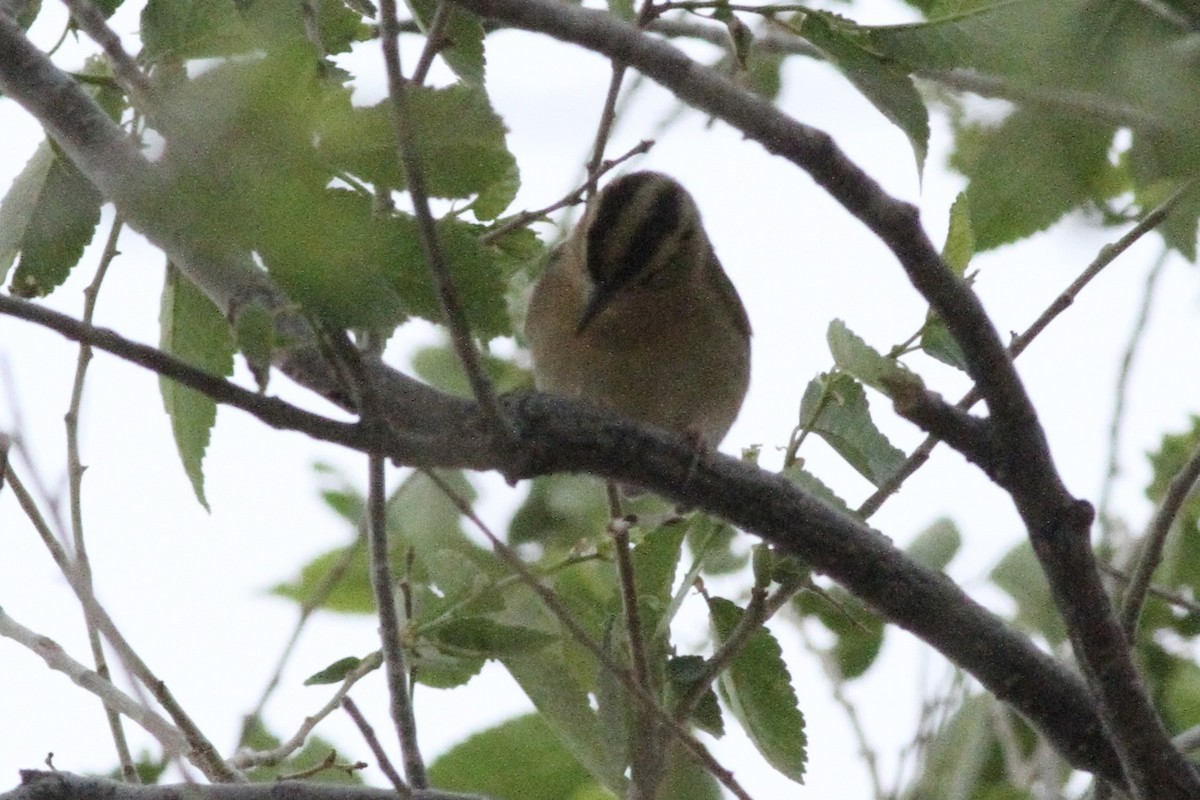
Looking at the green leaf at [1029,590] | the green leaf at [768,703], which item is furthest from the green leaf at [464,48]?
the green leaf at [1029,590]

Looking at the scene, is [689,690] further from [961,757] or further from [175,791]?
[961,757]

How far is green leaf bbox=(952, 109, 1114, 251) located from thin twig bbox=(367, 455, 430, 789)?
1.08 m

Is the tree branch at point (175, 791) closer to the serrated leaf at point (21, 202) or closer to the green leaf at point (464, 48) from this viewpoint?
the serrated leaf at point (21, 202)

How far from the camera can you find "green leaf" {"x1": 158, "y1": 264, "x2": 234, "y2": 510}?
2.81 meters

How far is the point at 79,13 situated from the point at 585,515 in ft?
10.7

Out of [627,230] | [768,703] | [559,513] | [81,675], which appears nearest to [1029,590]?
[768,703]

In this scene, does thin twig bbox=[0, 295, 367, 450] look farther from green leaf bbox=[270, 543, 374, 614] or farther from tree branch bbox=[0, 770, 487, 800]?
green leaf bbox=[270, 543, 374, 614]

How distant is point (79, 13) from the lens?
2.03 meters

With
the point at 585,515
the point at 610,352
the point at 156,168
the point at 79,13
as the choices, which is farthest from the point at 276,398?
the point at 585,515

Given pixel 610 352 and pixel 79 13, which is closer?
pixel 79 13

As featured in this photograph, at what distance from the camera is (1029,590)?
3932 mm

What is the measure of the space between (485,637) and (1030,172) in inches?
48.0

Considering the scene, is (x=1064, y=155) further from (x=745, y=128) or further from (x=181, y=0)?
(x=181, y=0)

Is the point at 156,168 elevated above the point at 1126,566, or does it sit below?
below
